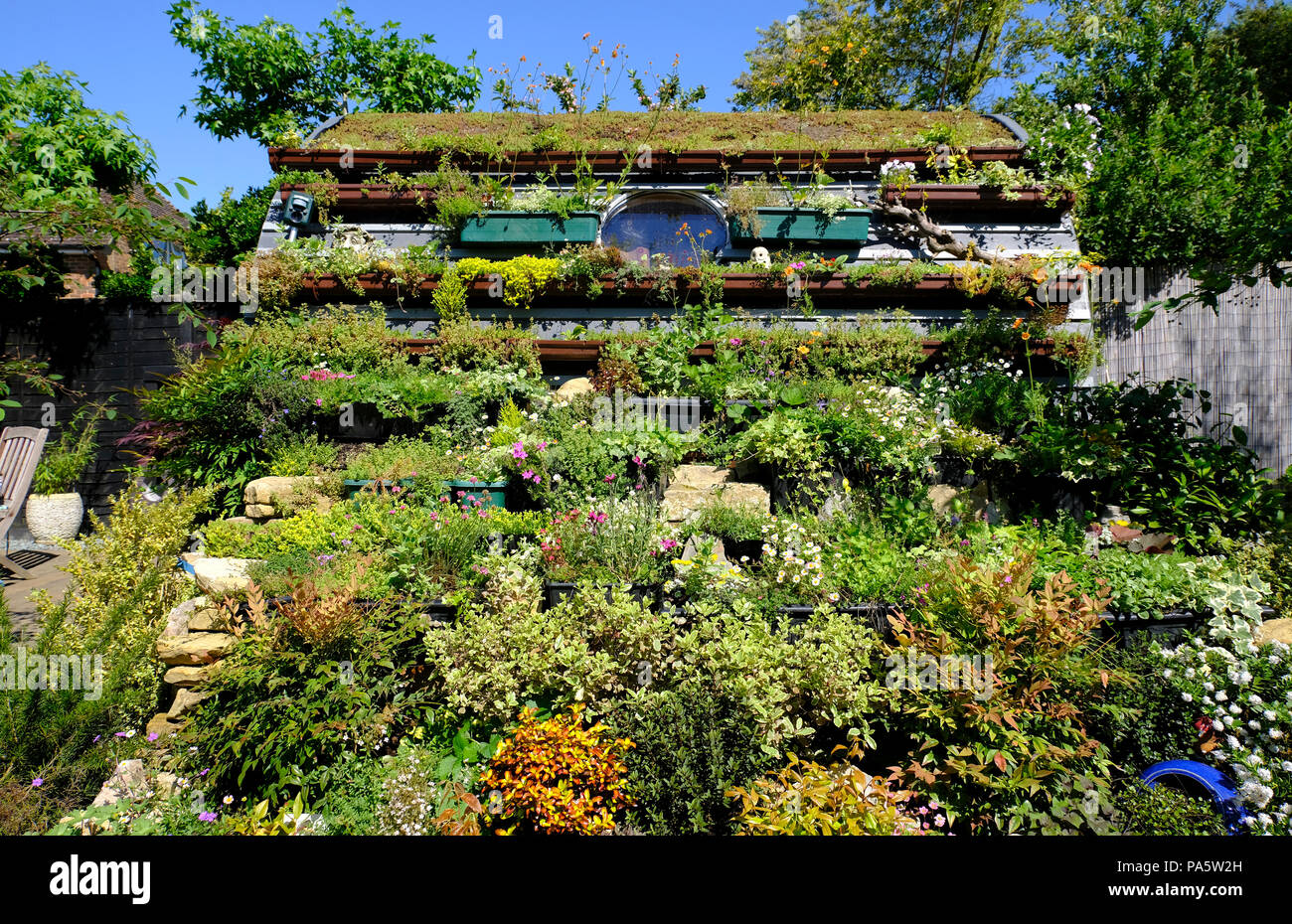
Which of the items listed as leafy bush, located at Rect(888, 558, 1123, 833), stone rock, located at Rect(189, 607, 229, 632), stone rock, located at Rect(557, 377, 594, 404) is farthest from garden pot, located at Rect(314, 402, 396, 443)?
leafy bush, located at Rect(888, 558, 1123, 833)

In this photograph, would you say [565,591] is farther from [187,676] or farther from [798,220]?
[798,220]

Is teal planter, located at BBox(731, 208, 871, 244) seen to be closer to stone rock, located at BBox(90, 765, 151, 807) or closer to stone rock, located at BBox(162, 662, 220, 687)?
stone rock, located at BBox(162, 662, 220, 687)

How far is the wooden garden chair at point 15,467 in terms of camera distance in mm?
6613

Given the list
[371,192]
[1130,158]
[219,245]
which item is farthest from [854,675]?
[219,245]

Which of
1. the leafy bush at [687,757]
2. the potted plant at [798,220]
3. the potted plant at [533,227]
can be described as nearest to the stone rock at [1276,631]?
the leafy bush at [687,757]

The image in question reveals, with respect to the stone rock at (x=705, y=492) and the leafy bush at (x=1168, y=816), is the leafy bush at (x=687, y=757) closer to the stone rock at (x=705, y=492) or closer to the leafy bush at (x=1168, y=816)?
the leafy bush at (x=1168, y=816)

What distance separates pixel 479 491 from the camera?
5.75 metres

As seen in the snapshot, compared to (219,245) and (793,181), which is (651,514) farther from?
(219,245)

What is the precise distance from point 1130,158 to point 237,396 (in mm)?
12104

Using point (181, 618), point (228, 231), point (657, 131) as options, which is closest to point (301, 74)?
point (228, 231)

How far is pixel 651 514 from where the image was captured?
5.24m

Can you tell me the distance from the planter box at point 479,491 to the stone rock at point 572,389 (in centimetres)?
132

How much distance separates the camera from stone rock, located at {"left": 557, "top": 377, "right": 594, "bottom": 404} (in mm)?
6824

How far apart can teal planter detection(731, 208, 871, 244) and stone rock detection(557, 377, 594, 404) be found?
285 cm
